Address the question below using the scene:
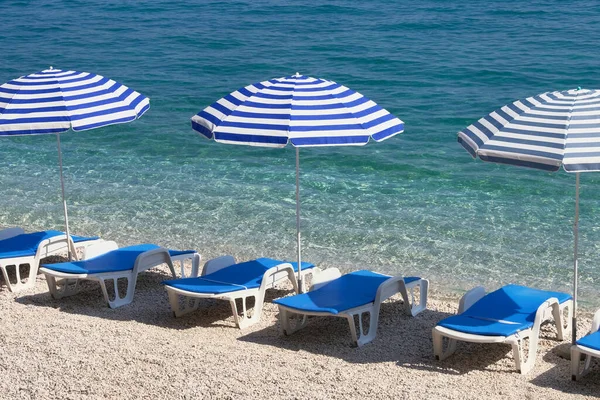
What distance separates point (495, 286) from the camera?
1031 cm

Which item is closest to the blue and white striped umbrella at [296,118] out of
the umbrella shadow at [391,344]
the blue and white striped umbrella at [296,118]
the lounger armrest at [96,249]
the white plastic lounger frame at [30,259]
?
the blue and white striped umbrella at [296,118]

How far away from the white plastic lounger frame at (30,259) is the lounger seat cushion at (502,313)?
4.06 m

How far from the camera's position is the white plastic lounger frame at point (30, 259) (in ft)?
30.0

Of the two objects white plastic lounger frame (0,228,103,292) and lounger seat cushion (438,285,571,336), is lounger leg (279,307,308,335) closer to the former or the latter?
lounger seat cushion (438,285,571,336)

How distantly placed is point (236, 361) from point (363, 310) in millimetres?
1218

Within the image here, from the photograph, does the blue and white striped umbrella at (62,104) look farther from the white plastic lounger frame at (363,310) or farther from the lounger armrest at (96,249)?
the white plastic lounger frame at (363,310)

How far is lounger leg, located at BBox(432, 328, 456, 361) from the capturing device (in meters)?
7.14

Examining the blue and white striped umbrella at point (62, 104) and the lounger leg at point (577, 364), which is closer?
the lounger leg at point (577, 364)

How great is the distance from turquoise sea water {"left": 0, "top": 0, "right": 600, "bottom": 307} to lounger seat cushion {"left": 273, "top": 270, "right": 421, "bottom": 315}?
2.31 m

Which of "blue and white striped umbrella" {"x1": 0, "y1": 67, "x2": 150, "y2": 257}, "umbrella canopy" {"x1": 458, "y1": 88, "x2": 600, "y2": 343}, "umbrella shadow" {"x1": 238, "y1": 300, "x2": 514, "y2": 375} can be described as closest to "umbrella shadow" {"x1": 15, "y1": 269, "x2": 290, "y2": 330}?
"umbrella shadow" {"x1": 238, "y1": 300, "x2": 514, "y2": 375}

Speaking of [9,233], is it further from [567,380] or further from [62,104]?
[567,380]

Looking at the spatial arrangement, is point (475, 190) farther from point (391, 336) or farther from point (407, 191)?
point (391, 336)

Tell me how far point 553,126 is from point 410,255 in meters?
4.69

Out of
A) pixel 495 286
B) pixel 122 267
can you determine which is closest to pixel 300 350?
pixel 122 267
